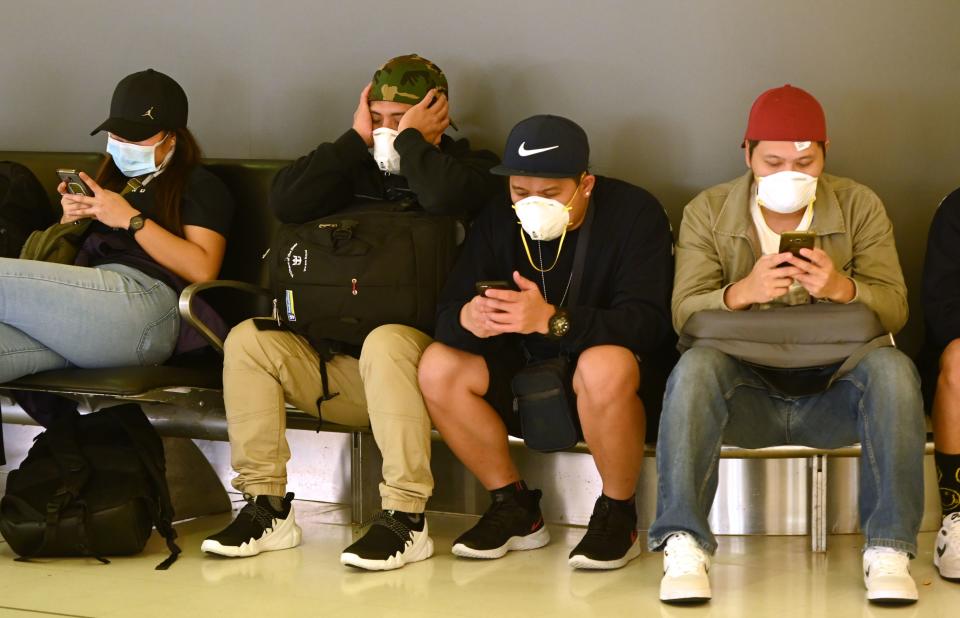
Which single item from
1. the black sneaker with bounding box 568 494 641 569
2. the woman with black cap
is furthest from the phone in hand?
the woman with black cap

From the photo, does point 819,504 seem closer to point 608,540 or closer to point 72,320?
point 608,540

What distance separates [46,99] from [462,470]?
2.33 meters

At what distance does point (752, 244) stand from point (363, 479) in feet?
4.88

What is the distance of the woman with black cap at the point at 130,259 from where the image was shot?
3840 millimetres

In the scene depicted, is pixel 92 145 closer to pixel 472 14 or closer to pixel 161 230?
pixel 161 230

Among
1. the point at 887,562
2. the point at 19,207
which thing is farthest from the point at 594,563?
the point at 19,207

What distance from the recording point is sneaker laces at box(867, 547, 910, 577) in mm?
3029

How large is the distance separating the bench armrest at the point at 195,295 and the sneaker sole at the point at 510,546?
3.21 feet

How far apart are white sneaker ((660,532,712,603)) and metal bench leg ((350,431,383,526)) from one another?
1.31 m

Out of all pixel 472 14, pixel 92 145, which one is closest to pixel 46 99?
pixel 92 145

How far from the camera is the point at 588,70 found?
4246 millimetres

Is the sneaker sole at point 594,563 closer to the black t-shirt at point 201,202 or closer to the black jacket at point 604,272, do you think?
the black jacket at point 604,272

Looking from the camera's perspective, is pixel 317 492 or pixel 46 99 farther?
pixel 46 99

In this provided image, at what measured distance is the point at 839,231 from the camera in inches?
135
